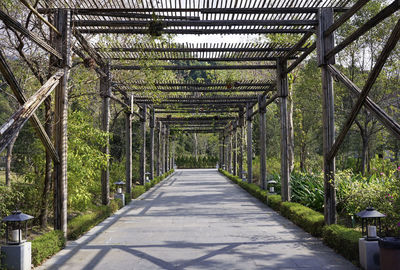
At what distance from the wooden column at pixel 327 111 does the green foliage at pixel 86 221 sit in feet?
14.3

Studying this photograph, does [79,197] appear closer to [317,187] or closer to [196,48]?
[196,48]

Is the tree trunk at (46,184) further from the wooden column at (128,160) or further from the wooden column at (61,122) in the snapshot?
the wooden column at (128,160)

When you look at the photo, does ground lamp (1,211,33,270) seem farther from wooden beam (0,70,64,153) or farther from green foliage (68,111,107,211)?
green foliage (68,111,107,211)

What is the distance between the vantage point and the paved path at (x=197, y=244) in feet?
15.7

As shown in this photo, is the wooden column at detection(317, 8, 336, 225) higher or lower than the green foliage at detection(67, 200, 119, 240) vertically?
higher

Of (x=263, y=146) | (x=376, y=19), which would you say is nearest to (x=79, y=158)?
(x=376, y=19)

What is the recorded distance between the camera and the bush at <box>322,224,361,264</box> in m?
4.76

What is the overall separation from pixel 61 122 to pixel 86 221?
80.5 inches

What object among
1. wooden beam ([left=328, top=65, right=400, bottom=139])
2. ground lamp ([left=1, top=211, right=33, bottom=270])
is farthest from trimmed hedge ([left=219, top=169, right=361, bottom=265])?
ground lamp ([left=1, top=211, right=33, bottom=270])

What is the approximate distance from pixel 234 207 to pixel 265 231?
11.0 feet

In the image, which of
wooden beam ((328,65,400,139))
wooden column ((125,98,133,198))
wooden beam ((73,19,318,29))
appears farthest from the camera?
wooden column ((125,98,133,198))

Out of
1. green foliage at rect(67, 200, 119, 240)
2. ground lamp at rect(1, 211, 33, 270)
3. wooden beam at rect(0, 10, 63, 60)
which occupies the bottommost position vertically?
green foliage at rect(67, 200, 119, 240)

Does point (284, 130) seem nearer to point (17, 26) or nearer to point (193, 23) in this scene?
point (193, 23)

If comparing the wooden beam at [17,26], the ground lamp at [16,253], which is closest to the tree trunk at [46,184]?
the wooden beam at [17,26]
